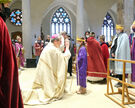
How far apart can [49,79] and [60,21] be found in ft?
64.2

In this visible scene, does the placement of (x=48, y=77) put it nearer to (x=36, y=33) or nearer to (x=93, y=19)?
(x=36, y=33)

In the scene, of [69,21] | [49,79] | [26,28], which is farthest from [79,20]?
[69,21]

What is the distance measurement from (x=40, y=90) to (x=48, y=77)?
1.29ft

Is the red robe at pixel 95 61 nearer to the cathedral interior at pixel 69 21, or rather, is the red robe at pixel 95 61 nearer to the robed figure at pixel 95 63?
the robed figure at pixel 95 63

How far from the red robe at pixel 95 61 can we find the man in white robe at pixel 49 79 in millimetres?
1995

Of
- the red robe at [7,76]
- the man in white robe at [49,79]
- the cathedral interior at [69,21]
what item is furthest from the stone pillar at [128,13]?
the red robe at [7,76]

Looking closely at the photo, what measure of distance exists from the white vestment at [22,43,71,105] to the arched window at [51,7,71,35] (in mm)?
18678

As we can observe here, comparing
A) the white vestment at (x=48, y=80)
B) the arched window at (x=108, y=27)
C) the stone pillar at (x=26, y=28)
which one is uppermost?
the arched window at (x=108, y=27)

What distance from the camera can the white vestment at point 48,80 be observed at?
376 cm

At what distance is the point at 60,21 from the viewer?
22.6 metres

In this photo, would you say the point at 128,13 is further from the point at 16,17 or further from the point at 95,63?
the point at 16,17

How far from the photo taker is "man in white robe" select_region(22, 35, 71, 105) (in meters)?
3.77

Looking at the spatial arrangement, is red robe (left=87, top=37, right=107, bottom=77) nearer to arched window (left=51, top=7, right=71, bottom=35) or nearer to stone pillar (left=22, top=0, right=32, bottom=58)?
stone pillar (left=22, top=0, right=32, bottom=58)

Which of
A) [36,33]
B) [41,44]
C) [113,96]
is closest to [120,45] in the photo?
[113,96]
